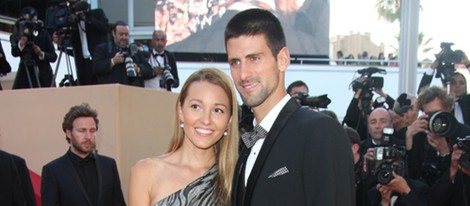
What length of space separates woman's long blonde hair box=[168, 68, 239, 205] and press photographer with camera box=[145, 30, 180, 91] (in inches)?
164

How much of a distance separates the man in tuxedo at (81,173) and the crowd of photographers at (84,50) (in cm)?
164

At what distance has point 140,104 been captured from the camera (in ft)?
18.3

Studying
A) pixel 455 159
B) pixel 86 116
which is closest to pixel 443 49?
pixel 455 159

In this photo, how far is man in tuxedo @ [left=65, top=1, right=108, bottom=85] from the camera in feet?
23.6

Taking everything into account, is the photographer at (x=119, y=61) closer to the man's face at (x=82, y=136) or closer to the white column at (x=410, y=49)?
the man's face at (x=82, y=136)

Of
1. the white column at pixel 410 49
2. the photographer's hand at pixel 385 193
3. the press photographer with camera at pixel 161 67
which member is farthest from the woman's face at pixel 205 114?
the white column at pixel 410 49

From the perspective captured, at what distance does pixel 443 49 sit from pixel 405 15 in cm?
175

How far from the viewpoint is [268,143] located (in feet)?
7.09

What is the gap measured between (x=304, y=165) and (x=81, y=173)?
120 inches

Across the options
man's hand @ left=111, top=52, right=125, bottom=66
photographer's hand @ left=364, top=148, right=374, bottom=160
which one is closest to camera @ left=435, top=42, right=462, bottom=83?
photographer's hand @ left=364, top=148, right=374, bottom=160

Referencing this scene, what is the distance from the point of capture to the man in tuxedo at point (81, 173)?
453cm

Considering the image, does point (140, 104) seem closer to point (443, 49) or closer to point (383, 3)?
point (443, 49)

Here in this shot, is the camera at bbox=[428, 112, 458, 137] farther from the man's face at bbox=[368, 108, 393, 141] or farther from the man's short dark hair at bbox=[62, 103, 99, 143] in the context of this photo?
the man's short dark hair at bbox=[62, 103, 99, 143]

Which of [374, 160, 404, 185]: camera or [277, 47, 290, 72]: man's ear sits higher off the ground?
[277, 47, 290, 72]: man's ear
